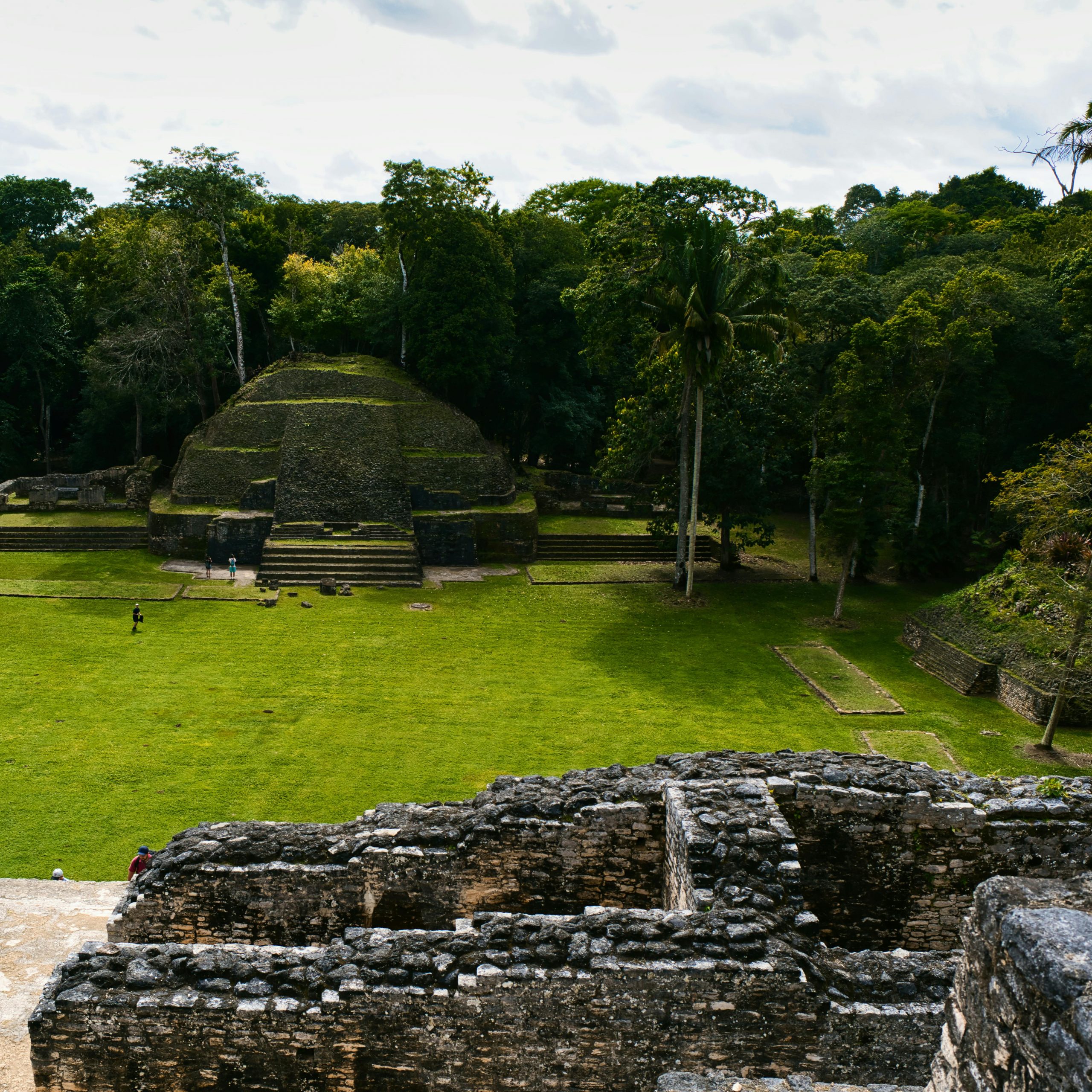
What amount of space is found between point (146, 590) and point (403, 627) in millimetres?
6983

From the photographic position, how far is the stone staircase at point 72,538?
89.1 feet

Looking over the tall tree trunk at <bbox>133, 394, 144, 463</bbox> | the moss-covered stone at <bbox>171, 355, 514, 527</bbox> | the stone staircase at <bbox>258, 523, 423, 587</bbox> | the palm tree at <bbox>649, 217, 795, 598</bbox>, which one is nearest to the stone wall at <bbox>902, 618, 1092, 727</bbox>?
the palm tree at <bbox>649, 217, 795, 598</bbox>

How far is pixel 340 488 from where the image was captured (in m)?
28.3

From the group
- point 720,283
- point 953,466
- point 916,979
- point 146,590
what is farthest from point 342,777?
point 953,466

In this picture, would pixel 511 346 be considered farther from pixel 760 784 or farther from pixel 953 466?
pixel 760 784

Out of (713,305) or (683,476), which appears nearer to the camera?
(713,305)

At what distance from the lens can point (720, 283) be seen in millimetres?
21859

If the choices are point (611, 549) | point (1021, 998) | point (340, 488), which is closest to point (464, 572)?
point (340, 488)

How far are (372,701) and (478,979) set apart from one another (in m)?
11.3

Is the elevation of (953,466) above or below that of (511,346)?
below

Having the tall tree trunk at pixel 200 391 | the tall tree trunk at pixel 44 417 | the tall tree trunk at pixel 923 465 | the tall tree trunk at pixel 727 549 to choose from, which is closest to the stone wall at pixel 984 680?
the tall tree trunk at pixel 923 465

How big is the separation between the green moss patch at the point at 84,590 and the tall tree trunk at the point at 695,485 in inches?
525

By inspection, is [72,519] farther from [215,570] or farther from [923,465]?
[923,465]

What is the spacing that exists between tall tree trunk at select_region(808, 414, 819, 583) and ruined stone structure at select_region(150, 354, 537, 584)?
28.1 feet
